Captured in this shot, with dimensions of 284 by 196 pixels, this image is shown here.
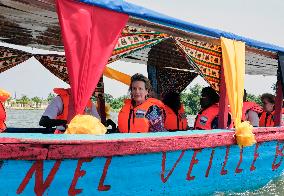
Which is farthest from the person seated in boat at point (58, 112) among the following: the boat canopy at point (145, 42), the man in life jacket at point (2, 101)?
the boat canopy at point (145, 42)

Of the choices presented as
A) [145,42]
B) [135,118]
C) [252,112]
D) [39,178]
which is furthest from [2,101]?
[252,112]

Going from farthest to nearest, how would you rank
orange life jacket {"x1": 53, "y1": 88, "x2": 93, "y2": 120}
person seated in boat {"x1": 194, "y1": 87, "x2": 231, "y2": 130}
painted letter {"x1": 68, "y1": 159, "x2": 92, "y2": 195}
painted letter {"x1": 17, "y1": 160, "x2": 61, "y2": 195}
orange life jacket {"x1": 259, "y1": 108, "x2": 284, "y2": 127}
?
orange life jacket {"x1": 259, "y1": 108, "x2": 284, "y2": 127} → person seated in boat {"x1": 194, "y1": 87, "x2": 231, "y2": 130} → orange life jacket {"x1": 53, "y1": 88, "x2": 93, "y2": 120} → painted letter {"x1": 68, "y1": 159, "x2": 92, "y2": 195} → painted letter {"x1": 17, "y1": 160, "x2": 61, "y2": 195}

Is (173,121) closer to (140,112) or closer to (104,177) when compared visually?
(140,112)

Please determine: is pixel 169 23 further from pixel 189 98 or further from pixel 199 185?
pixel 189 98

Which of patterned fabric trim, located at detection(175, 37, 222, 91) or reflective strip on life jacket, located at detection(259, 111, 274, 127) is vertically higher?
patterned fabric trim, located at detection(175, 37, 222, 91)

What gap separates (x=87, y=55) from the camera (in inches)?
149

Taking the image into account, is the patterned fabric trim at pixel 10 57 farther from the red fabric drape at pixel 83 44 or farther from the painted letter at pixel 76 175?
the painted letter at pixel 76 175

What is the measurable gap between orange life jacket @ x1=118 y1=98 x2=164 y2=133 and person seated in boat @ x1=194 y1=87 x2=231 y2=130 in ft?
3.78

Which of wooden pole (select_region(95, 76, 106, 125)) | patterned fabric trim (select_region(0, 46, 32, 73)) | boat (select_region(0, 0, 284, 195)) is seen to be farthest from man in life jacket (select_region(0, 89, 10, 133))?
wooden pole (select_region(95, 76, 106, 125))

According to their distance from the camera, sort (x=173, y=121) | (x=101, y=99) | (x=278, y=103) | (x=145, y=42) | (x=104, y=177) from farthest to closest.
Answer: (x=101, y=99) < (x=278, y=103) < (x=173, y=121) < (x=145, y=42) < (x=104, y=177)

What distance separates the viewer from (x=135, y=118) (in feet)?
16.2

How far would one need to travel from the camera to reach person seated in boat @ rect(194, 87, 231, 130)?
236 inches

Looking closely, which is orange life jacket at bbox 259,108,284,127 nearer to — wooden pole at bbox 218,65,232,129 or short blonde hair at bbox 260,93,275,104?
short blonde hair at bbox 260,93,275,104

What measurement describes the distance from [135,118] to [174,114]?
1619 mm
